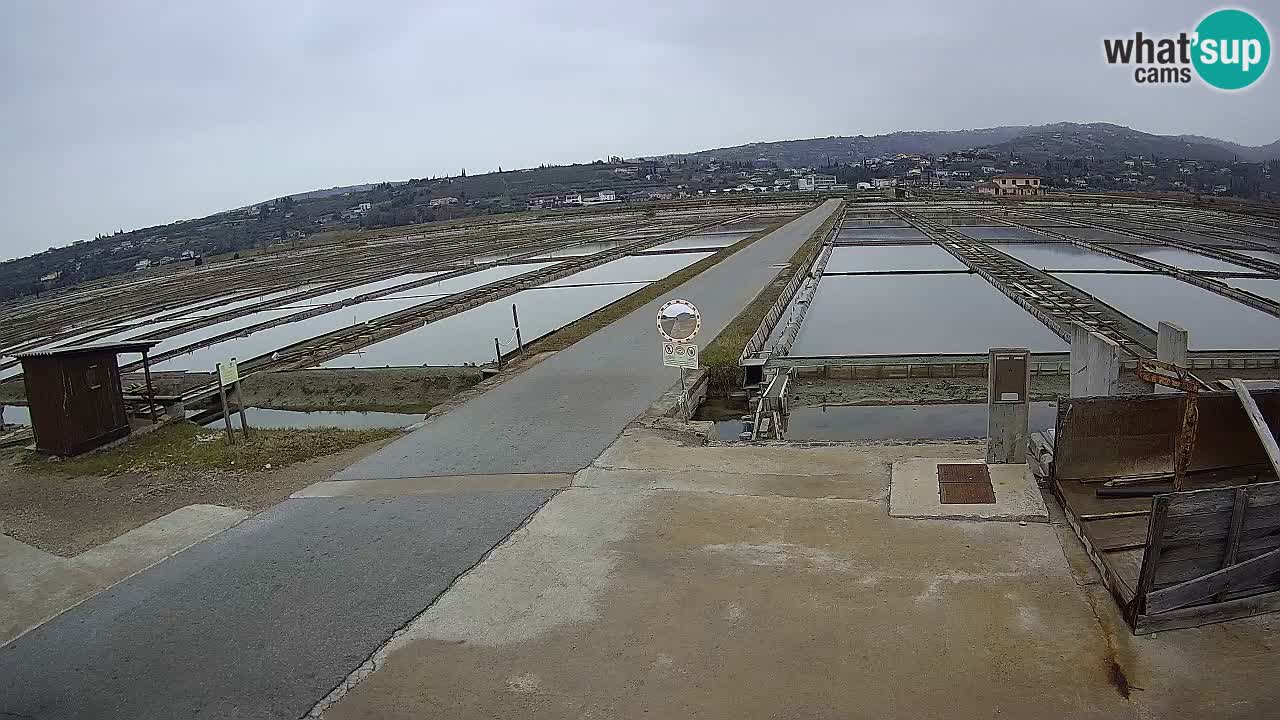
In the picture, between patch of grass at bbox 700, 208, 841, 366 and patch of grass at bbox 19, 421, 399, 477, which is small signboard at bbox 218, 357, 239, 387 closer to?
patch of grass at bbox 19, 421, 399, 477

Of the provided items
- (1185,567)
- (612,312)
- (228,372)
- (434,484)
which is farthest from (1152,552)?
(612,312)

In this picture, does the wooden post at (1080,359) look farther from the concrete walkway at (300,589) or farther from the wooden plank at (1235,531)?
the concrete walkway at (300,589)

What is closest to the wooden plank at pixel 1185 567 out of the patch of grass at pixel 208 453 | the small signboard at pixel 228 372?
the patch of grass at pixel 208 453

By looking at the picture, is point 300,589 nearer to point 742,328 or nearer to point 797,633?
point 797,633

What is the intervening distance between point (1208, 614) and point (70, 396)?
12.5 m

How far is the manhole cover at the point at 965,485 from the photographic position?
6.33 meters

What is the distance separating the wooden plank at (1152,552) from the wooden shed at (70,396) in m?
12.0

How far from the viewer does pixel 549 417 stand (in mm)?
10188

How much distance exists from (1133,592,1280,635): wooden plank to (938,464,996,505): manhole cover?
178 cm

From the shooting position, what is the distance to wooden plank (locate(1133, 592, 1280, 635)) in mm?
4477

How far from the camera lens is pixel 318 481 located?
8547mm

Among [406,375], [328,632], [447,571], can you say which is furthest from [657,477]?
[406,375]

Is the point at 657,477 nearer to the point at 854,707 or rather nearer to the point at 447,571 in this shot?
the point at 447,571

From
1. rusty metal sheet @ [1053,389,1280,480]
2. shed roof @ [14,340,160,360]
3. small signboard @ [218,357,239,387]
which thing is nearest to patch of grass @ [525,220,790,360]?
small signboard @ [218,357,239,387]
